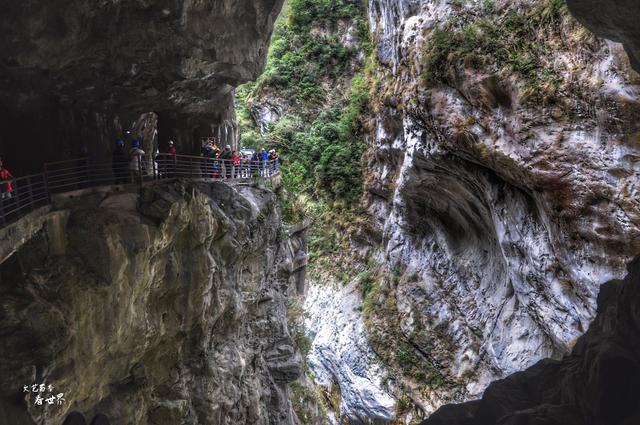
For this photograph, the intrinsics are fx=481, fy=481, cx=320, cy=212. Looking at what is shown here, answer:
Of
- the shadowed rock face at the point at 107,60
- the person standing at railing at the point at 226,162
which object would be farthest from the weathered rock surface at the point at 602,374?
the person standing at railing at the point at 226,162

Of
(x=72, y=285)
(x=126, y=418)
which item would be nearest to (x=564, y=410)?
(x=126, y=418)

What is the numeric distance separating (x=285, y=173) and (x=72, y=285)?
22.1 m

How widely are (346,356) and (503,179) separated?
480 inches

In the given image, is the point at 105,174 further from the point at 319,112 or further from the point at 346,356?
the point at 319,112

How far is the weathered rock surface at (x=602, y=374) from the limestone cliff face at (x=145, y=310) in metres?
8.73

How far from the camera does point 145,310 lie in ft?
33.3

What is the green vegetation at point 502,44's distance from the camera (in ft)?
38.7

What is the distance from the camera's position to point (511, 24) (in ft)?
41.8

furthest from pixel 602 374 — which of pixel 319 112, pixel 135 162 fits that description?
pixel 319 112

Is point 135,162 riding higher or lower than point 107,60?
lower

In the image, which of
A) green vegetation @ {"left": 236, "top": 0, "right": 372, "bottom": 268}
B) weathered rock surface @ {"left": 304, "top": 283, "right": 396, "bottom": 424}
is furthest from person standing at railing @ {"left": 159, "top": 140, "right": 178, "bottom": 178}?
green vegetation @ {"left": 236, "top": 0, "right": 372, "bottom": 268}

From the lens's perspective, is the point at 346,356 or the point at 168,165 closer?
the point at 168,165

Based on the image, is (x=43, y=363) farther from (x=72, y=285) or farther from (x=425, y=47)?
(x=425, y=47)

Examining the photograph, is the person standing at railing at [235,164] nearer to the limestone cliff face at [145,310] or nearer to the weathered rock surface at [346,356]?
the limestone cliff face at [145,310]
